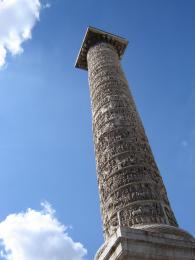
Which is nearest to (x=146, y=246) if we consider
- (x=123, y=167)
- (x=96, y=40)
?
(x=123, y=167)

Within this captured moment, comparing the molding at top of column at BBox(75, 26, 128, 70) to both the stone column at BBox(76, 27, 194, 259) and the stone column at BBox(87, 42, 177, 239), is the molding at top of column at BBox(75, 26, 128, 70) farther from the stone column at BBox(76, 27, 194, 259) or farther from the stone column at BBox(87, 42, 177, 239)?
the stone column at BBox(87, 42, 177, 239)

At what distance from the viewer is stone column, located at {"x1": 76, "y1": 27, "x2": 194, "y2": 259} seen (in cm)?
467

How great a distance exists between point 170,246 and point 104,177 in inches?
69.2

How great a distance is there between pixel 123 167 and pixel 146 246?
159 centimetres

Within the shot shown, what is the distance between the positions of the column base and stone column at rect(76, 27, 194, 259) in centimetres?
3

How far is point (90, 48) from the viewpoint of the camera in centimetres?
935

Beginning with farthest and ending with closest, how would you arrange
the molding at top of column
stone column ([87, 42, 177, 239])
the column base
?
the molding at top of column, stone column ([87, 42, 177, 239]), the column base

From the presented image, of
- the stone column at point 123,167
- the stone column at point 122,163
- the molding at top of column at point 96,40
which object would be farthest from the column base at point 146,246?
the molding at top of column at point 96,40

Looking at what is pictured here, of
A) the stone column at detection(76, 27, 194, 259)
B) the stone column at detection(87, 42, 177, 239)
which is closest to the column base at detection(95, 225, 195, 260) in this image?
the stone column at detection(76, 27, 194, 259)

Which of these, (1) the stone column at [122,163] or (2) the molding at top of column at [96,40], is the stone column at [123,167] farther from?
(2) the molding at top of column at [96,40]

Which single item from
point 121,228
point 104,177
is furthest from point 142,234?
point 104,177

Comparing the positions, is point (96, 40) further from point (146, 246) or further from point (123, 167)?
point (146, 246)

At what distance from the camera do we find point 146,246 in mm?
3930

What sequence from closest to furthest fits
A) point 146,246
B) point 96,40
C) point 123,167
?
point 146,246 < point 123,167 < point 96,40
